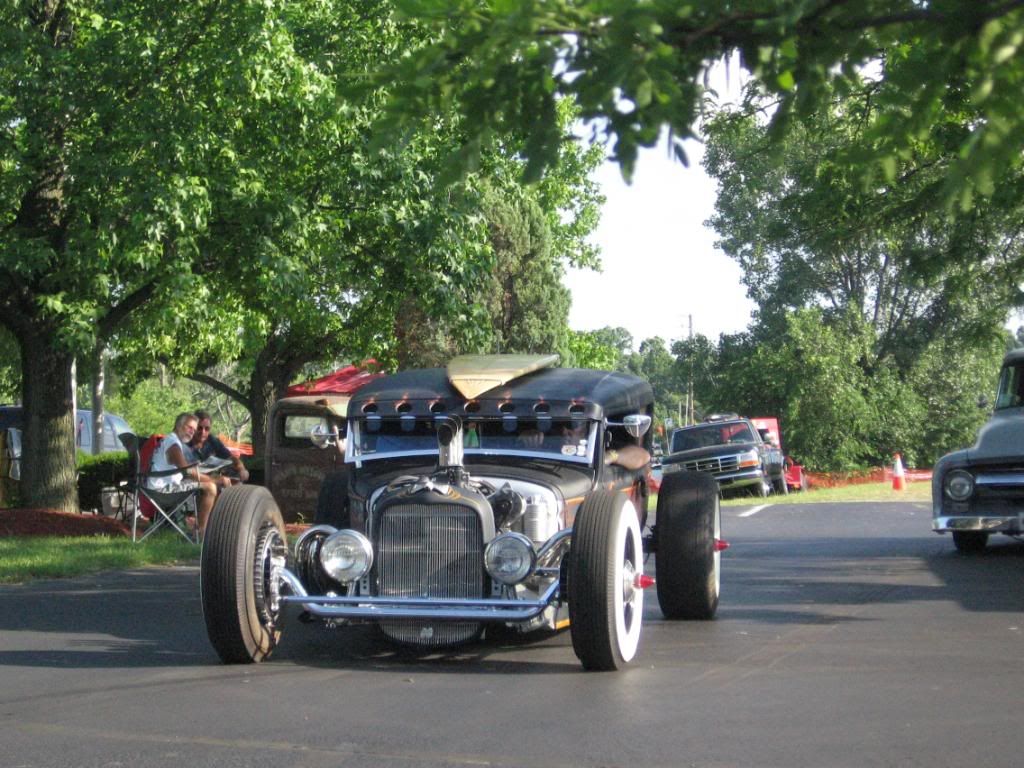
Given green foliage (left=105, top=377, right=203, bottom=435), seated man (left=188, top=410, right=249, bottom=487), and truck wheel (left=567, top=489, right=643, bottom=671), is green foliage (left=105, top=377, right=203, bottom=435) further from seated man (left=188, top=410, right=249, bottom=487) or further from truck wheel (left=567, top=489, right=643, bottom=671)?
truck wheel (left=567, top=489, right=643, bottom=671)

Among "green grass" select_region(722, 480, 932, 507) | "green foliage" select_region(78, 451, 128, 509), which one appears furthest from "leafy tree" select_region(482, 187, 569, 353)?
"green foliage" select_region(78, 451, 128, 509)

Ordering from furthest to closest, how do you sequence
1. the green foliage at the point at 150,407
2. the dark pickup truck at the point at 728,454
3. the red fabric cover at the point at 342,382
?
the green foliage at the point at 150,407 < the dark pickup truck at the point at 728,454 < the red fabric cover at the point at 342,382

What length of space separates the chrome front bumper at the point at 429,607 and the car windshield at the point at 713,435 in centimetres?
2765

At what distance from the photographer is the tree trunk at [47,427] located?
1862cm

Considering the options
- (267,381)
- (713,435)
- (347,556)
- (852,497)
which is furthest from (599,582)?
(713,435)

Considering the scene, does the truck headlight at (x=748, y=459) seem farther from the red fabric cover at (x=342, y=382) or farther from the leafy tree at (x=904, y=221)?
the leafy tree at (x=904, y=221)

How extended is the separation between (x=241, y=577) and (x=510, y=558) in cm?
147

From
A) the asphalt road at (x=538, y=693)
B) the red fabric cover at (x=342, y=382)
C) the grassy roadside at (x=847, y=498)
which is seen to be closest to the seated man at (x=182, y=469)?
the asphalt road at (x=538, y=693)

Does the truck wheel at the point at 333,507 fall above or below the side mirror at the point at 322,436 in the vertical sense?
below

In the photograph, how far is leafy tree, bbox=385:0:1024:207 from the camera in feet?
13.9

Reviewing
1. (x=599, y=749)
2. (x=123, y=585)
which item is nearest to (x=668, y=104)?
(x=599, y=749)

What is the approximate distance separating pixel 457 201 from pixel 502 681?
11.9 metres

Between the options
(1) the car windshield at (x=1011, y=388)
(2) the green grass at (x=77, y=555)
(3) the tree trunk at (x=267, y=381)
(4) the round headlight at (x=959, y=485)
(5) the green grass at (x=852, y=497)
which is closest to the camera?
(2) the green grass at (x=77, y=555)

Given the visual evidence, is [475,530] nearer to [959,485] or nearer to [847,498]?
[959,485]
